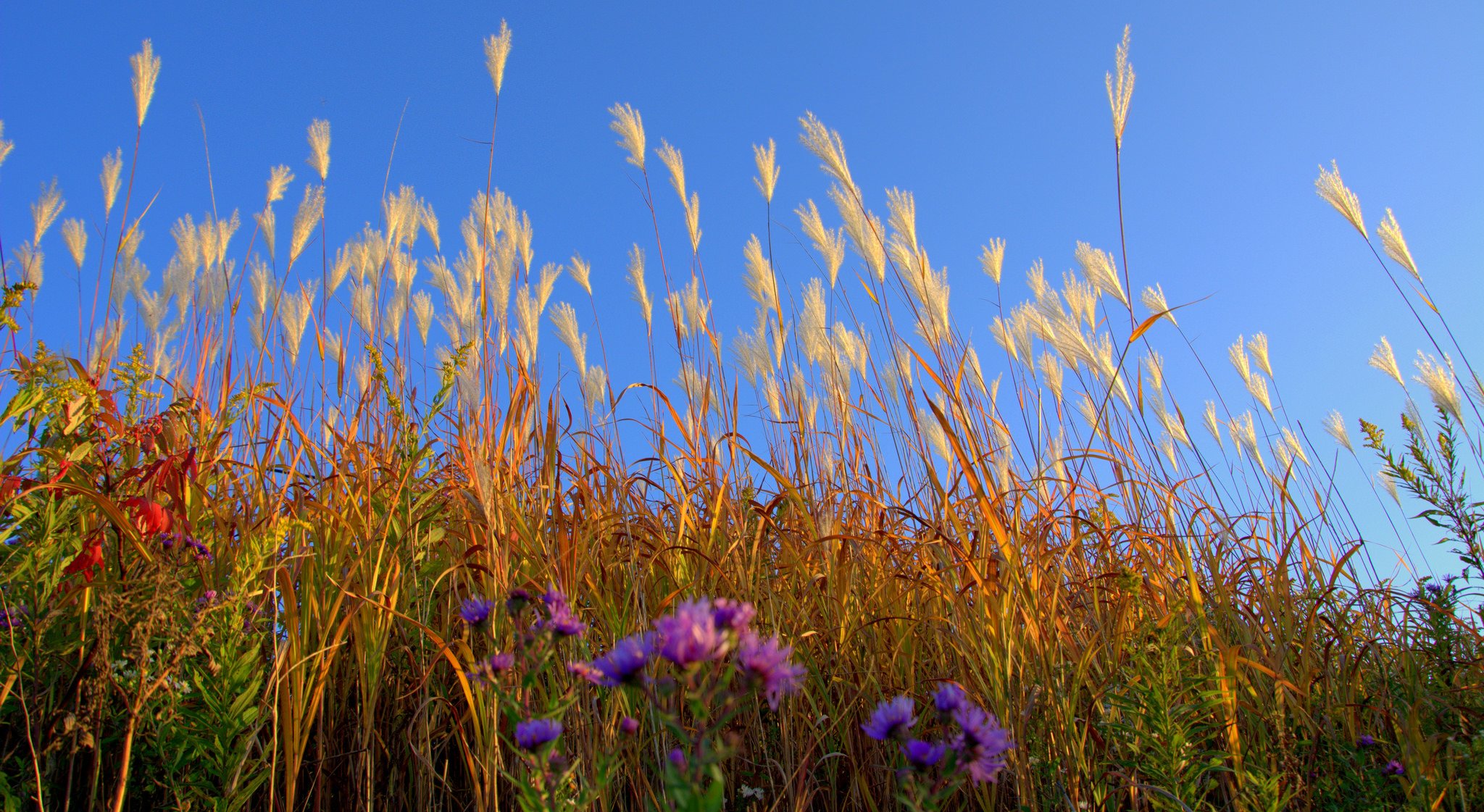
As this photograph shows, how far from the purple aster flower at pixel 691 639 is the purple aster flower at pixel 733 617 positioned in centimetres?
1

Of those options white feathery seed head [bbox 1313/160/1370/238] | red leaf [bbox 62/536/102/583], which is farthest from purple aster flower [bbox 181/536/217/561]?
white feathery seed head [bbox 1313/160/1370/238]

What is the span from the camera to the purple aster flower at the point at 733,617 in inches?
24.1

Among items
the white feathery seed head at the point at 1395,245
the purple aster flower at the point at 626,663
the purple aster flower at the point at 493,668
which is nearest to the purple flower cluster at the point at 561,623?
the purple aster flower at the point at 493,668

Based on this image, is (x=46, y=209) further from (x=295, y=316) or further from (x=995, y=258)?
(x=995, y=258)

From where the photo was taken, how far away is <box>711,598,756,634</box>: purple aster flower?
0.61 m

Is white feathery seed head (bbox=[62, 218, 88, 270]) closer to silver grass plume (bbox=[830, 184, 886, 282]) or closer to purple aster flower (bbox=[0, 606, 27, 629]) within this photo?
purple aster flower (bbox=[0, 606, 27, 629])

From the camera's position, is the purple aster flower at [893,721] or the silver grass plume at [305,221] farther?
the silver grass plume at [305,221]

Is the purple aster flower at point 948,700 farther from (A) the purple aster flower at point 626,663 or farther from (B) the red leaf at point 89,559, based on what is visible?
(B) the red leaf at point 89,559

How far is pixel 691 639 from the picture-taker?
57 cm

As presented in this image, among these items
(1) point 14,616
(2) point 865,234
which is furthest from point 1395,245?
(1) point 14,616

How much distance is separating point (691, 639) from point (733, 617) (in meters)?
0.05

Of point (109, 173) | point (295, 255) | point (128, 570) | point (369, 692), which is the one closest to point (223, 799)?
point (369, 692)

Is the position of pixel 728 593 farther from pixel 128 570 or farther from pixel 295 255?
pixel 295 255

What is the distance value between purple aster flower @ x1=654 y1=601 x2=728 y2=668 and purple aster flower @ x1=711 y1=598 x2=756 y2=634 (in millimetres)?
11
